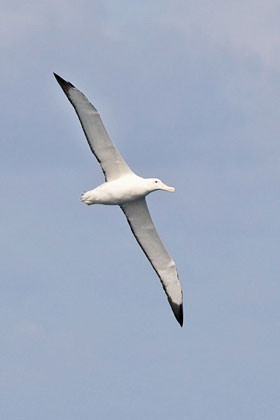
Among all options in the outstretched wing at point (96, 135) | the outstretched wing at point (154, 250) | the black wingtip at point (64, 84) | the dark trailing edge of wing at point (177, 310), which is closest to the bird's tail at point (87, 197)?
the outstretched wing at point (96, 135)

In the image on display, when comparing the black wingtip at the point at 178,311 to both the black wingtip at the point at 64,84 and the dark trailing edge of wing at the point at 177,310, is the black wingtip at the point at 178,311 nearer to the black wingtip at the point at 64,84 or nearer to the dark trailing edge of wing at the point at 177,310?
the dark trailing edge of wing at the point at 177,310

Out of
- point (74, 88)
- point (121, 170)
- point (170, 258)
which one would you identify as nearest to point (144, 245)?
point (170, 258)

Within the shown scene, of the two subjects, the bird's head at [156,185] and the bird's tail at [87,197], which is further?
the bird's tail at [87,197]

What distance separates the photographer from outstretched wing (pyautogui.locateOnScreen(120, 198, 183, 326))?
4594cm

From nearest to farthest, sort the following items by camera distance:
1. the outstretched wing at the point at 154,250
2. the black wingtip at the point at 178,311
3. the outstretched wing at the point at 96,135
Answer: the outstretched wing at the point at 96,135 → the outstretched wing at the point at 154,250 → the black wingtip at the point at 178,311

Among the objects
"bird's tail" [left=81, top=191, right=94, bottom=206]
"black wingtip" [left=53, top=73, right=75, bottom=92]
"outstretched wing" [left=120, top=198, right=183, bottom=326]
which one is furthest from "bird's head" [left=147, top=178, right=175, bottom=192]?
"black wingtip" [left=53, top=73, right=75, bottom=92]

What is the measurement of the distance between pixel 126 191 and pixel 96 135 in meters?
2.37

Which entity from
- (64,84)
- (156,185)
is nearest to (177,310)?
(156,185)

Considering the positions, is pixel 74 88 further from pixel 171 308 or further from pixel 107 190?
pixel 171 308

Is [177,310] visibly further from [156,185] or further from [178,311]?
[156,185]

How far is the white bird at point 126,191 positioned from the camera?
139 ft

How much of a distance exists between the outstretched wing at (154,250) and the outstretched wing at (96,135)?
6.18 ft

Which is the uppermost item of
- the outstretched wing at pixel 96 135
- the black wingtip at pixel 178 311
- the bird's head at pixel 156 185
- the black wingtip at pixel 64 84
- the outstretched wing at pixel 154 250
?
the black wingtip at pixel 64 84

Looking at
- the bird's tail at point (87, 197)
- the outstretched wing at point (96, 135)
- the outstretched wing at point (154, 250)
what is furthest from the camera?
the outstretched wing at point (154, 250)
